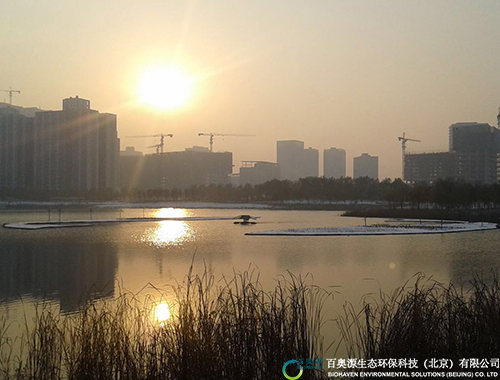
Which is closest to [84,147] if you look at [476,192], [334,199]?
[334,199]

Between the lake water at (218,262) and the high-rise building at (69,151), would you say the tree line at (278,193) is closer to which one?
the high-rise building at (69,151)

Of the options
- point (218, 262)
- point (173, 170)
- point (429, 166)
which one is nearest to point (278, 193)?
point (429, 166)

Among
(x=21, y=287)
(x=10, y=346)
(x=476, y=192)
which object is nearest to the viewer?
(x=10, y=346)

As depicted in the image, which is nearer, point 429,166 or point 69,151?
point 69,151

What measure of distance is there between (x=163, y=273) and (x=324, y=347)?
323 inches

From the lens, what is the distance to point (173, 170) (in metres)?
178

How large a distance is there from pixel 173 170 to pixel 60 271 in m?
164

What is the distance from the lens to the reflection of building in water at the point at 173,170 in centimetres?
17562

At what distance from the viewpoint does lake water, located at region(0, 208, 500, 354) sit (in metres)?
11.9

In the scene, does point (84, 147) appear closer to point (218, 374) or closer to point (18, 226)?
point (18, 226)

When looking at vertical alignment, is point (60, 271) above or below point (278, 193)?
below

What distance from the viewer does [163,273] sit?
14344mm

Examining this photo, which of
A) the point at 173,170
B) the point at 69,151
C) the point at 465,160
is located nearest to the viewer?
the point at 69,151

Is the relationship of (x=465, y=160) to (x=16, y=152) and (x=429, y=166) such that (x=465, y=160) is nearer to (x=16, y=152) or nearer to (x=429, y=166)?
(x=429, y=166)
